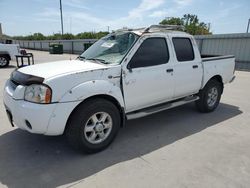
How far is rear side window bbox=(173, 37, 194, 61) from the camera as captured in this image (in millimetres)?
4148

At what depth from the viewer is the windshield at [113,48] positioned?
136 inches

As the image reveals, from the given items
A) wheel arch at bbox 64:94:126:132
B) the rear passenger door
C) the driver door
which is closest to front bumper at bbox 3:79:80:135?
wheel arch at bbox 64:94:126:132

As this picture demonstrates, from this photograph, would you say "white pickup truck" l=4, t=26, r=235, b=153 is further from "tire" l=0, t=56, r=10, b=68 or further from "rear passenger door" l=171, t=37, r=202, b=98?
"tire" l=0, t=56, r=10, b=68

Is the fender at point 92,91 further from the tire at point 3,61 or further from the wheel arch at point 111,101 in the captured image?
the tire at point 3,61

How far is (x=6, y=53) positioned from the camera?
13.1m

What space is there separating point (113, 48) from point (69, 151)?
1.91 metres

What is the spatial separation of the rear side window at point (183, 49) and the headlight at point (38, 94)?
262 centimetres

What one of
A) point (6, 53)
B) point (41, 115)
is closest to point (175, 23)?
point (6, 53)

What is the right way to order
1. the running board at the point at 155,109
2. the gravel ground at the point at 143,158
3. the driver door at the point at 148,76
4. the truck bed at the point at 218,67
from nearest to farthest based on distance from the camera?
the gravel ground at the point at 143,158, the driver door at the point at 148,76, the running board at the point at 155,109, the truck bed at the point at 218,67

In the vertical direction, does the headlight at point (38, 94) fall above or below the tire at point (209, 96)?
above

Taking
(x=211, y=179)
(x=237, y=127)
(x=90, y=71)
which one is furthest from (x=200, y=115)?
(x=90, y=71)

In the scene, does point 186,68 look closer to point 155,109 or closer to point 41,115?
point 155,109

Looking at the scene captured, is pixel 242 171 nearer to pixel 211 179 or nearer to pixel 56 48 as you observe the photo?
pixel 211 179

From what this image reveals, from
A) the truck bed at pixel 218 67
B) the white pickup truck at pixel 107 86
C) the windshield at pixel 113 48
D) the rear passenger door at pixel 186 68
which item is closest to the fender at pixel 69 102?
the white pickup truck at pixel 107 86
